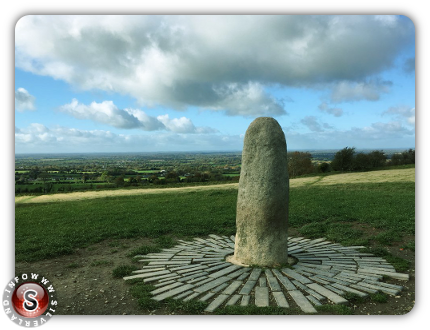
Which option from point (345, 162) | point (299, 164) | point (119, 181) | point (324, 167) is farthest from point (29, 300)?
point (345, 162)

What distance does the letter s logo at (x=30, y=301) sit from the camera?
4.65 meters

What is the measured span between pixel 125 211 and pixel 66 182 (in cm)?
1512

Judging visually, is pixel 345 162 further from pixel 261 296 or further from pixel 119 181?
pixel 261 296

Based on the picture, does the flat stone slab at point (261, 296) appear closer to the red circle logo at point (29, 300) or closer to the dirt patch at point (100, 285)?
the dirt patch at point (100, 285)

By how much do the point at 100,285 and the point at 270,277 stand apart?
11.9 feet

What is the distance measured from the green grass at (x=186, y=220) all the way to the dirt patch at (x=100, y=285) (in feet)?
2.20

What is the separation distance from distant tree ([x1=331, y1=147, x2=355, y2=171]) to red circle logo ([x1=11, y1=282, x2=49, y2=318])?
37792 mm

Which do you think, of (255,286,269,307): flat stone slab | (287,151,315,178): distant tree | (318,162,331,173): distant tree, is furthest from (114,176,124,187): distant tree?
(318,162,331,173): distant tree

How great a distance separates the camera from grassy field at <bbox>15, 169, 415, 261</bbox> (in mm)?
9531

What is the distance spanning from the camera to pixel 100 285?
6.40 m

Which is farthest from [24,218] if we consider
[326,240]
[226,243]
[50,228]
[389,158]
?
[389,158]

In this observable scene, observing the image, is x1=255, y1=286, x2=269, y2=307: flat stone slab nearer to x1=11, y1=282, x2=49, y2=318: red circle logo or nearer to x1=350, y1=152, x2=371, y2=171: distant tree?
x1=11, y1=282, x2=49, y2=318: red circle logo

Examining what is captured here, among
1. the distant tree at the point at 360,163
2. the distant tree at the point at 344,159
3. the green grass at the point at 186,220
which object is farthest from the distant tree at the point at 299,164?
the green grass at the point at 186,220
